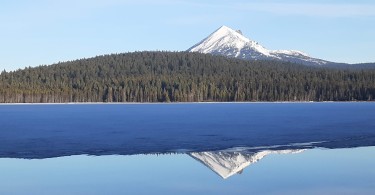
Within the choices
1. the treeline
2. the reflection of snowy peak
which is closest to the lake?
the reflection of snowy peak

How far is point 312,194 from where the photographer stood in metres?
20.5

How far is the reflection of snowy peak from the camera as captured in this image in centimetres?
2600

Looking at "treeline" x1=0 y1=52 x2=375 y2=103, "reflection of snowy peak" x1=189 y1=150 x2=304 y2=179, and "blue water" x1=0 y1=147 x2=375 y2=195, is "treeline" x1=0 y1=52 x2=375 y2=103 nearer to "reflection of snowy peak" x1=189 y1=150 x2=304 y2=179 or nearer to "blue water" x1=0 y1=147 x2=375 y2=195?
"reflection of snowy peak" x1=189 y1=150 x2=304 y2=179

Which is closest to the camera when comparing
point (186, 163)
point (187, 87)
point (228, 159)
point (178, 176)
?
point (178, 176)

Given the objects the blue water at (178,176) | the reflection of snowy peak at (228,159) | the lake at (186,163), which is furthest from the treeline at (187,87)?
the blue water at (178,176)

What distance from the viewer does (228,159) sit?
28922 millimetres

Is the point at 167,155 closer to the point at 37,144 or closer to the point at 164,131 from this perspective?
the point at 37,144

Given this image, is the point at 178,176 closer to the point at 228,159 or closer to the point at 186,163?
the point at 186,163

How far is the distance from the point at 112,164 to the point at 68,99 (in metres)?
125

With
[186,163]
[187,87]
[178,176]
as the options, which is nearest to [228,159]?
[186,163]

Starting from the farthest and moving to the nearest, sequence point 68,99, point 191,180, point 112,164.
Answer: point 68,99, point 112,164, point 191,180

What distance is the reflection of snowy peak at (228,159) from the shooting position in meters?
26.0

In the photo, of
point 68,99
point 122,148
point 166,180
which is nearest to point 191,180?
point 166,180

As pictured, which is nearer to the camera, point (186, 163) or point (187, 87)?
point (186, 163)
